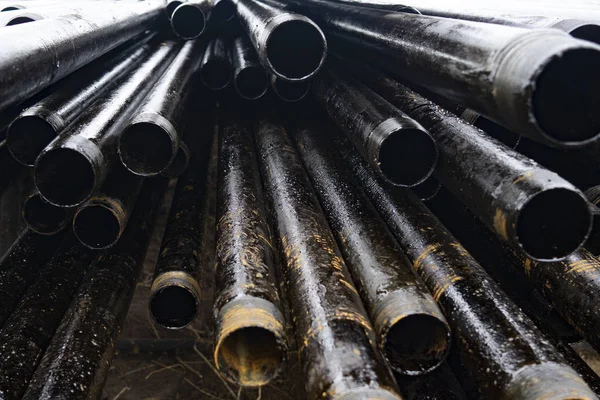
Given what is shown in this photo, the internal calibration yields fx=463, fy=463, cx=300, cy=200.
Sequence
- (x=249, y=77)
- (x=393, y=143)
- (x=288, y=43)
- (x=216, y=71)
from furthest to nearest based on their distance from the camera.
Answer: (x=216, y=71)
(x=249, y=77)
(x=288, y=43)
(x=393, y=143)

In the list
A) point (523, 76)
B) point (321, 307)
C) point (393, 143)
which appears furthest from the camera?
point (393, 143)

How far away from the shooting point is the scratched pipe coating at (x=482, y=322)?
1.23 m

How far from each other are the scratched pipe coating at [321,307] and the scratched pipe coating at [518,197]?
1.67ft

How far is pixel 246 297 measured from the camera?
1481mm

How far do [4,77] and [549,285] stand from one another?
2.20 meters

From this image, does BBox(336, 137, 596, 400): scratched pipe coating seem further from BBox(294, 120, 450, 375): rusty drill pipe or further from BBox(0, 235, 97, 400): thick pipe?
BBox(0, 235, 97, 400): thick pipe

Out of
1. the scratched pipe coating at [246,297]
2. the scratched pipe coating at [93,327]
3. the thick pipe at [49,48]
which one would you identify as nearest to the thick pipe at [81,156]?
the thick pipe at [49,48]

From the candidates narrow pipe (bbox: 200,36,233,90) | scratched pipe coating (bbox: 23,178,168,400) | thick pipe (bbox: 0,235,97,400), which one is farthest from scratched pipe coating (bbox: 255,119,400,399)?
narrow pipe (bbox: 200,36,233,90)

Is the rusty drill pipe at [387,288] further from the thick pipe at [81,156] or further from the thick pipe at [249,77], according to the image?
the thick pipe at [249,77]

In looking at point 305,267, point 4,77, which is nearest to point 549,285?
point 305,267

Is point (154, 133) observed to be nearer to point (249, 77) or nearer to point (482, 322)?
point (249, 77)

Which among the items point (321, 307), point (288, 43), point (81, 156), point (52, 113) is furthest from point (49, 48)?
point (321, 307)

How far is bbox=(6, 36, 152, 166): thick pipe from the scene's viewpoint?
2.17 m

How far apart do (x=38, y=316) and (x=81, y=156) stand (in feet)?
2.28
